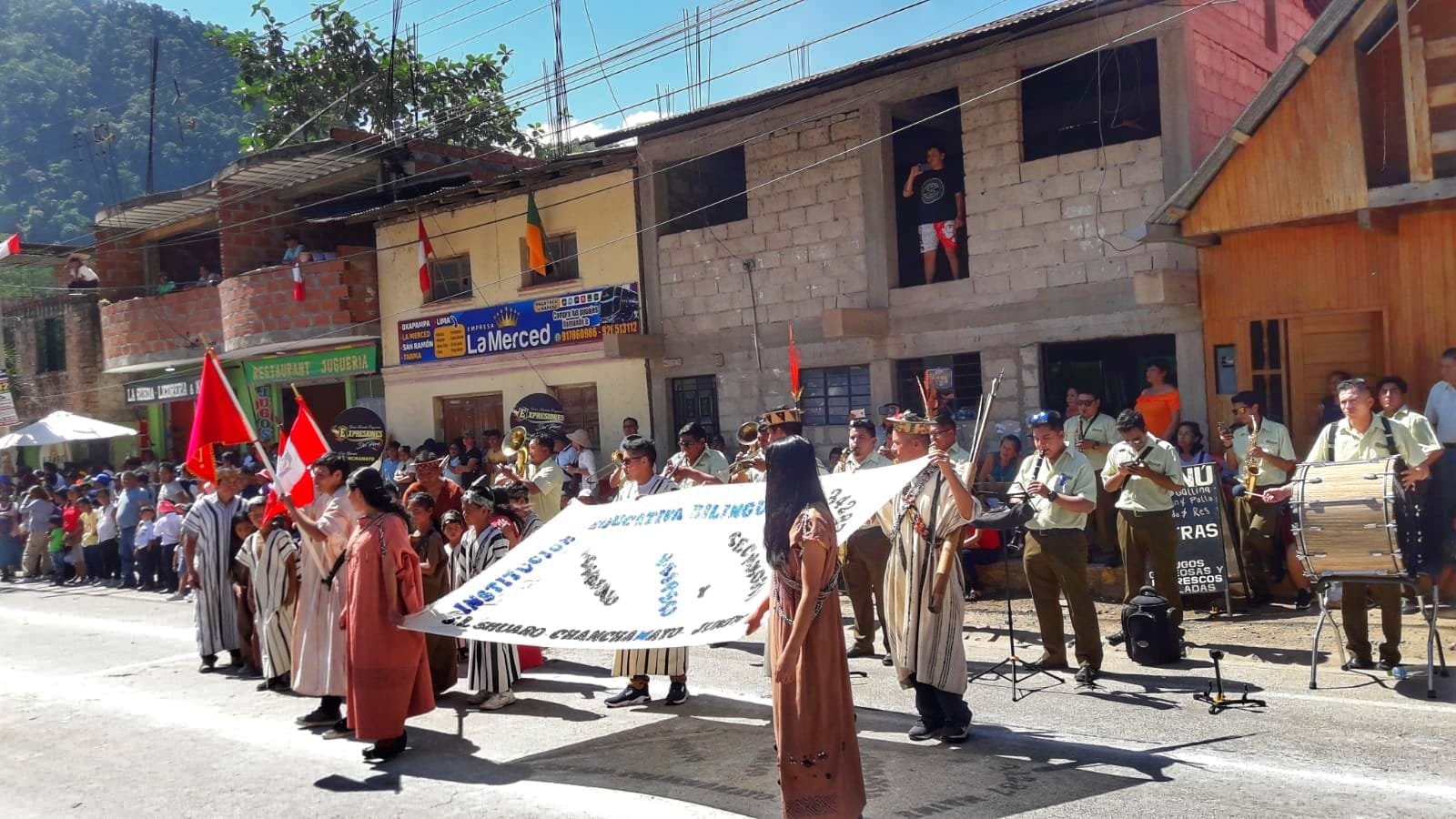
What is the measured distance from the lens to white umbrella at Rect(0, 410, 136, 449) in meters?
22.0

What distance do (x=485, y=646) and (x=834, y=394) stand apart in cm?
866

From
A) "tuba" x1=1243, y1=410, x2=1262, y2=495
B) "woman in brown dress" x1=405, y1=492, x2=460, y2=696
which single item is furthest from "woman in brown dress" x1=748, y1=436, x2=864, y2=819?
"tuba" x1=1243, y1=410, x2=1262, y2=495

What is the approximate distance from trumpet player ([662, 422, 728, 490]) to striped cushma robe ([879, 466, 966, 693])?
2571 mm

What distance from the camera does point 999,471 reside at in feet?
41.3

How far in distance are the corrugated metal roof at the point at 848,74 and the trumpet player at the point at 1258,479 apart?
4.91 meters

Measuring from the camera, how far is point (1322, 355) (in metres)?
11.5

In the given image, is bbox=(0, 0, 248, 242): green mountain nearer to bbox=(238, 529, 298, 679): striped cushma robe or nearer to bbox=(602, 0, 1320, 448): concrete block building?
bbox=(602, 0, 1320, 448): concrete block building

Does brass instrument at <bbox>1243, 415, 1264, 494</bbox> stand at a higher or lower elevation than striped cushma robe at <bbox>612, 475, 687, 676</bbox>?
higher

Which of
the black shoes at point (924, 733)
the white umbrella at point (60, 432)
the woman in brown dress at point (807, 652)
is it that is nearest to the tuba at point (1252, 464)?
the black shoes at point (924, 733)

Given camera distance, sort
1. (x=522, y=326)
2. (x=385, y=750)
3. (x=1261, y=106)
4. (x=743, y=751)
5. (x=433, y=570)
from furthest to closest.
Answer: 1. (x=522, y=326)
2. (x=1261, y=106)
3. (x=433, y=570)
4. (x=385, y=750)
5. (x=743, y=751)

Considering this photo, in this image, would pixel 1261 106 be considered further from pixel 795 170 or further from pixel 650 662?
pixel 650 662

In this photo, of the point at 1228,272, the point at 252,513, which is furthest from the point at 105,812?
the point at 1228,272

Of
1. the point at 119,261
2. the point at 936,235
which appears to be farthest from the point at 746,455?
the point at 119,261

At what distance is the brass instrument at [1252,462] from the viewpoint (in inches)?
368
